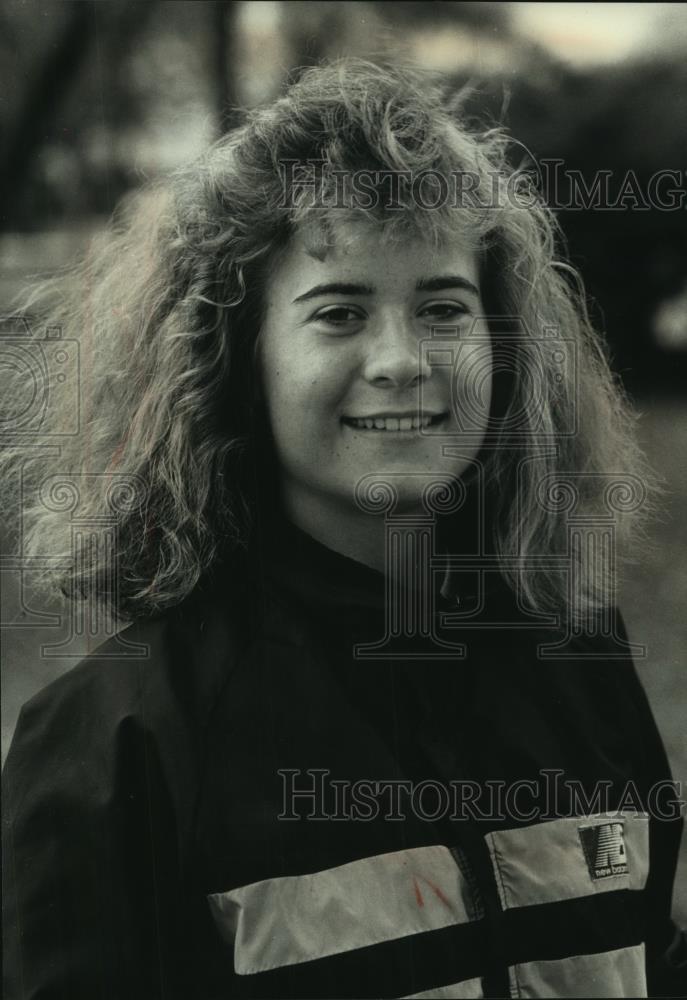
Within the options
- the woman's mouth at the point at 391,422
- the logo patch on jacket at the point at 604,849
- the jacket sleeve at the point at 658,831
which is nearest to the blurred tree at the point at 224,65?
the woman's mouth at the point at 391,422

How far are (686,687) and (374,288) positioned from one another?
0.82 m

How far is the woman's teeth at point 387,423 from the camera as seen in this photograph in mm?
1680

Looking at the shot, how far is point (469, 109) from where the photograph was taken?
173 cm

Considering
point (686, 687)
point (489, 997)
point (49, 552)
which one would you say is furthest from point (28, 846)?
point (686, 687)

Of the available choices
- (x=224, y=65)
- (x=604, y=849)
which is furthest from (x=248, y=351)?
(x=604, y=849)

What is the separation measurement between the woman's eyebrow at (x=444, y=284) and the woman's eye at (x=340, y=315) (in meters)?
0.11

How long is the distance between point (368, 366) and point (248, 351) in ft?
0.63

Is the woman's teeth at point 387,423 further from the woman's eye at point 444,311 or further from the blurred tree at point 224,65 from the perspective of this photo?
the blurred tree at point 224,65

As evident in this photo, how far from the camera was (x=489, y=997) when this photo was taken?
5.43ft

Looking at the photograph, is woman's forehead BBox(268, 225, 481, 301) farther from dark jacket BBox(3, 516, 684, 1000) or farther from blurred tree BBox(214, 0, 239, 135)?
dark jacket BBox(3, 516, 684, 1000)

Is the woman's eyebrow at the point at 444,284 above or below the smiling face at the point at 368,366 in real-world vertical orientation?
above

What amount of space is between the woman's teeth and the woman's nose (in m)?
0.05

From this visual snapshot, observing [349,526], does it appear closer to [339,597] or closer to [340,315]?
[339,597]

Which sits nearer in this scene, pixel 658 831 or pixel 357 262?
pixel 357 262
